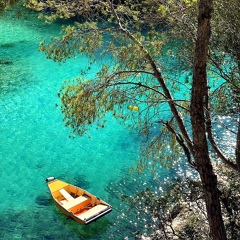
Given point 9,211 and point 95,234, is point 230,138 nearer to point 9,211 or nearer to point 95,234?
point 95,234

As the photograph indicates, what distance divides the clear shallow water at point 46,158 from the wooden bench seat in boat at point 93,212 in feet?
1.28

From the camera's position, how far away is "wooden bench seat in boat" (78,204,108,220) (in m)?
11.8

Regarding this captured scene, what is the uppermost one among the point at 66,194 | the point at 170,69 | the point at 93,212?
the point at 170,69

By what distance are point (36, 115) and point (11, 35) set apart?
12997mm

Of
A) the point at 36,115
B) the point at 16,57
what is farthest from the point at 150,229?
the point at 16,57

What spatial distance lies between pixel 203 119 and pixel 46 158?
33.0ft

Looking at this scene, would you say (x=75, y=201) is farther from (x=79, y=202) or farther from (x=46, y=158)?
(x=46, y=158)

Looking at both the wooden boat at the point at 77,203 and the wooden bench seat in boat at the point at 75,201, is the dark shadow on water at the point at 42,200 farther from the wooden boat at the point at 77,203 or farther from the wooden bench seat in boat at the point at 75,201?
the wooden bench seat in boat at the point at 75,201

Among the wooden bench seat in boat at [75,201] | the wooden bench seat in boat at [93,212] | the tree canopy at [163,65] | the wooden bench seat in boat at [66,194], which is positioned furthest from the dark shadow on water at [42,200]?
the tree canopy at [163,65]

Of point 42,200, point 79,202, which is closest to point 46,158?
point 42,200

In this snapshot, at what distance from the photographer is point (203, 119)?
280 inches

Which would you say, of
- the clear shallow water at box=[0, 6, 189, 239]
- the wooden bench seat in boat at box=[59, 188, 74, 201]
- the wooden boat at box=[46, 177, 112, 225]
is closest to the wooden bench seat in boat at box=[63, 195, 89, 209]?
the wooden boat at box=[46, 177, 112, 225]

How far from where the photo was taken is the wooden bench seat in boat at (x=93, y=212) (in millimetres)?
11777

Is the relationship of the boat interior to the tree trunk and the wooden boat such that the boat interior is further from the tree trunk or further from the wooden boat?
the tree trunk
